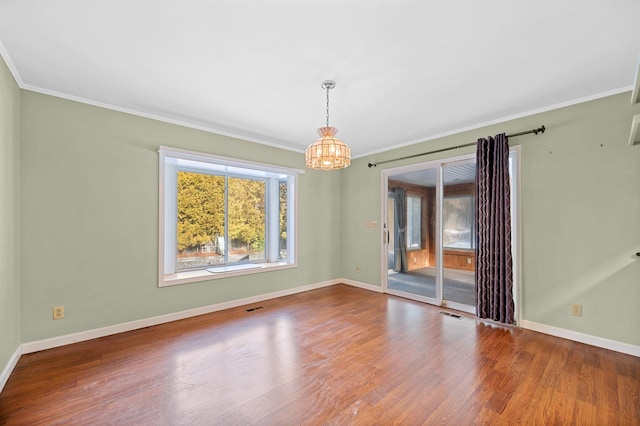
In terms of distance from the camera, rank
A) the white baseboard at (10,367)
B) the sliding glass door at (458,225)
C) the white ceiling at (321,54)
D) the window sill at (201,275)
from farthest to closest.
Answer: the sliding glass door at (458,225), the window sill at (201,275), the white baseboard at (10,367), the white ceiling at (321,54)

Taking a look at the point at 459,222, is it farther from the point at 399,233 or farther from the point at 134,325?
the point at 134,325

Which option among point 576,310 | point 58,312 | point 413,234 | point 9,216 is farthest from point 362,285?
point 9,216

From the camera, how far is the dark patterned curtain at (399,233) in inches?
192

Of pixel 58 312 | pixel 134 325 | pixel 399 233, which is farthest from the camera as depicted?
pixel 399 233

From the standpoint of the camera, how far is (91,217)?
3000 mm

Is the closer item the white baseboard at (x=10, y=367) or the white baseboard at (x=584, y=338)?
the white baseboard at (x=10, y=367)

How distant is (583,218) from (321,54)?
10.6ft

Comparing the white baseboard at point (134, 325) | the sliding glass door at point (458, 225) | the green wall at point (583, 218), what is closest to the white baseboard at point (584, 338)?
the green wall at point (583, 218)

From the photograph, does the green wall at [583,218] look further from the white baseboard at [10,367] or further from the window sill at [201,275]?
the white baseboard at [10,367]

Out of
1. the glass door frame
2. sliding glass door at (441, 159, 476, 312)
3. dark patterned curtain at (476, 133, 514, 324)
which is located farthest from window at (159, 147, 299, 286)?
dark patterned curtain at (476, 133, 514, 324)

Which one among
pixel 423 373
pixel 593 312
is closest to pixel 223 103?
pixel 423 373

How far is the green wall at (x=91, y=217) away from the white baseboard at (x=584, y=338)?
4089mm

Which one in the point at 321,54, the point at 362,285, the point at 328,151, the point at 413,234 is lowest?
the point at 362,285

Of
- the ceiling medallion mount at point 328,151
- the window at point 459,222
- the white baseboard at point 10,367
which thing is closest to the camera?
the white baseboard at point 10,367
